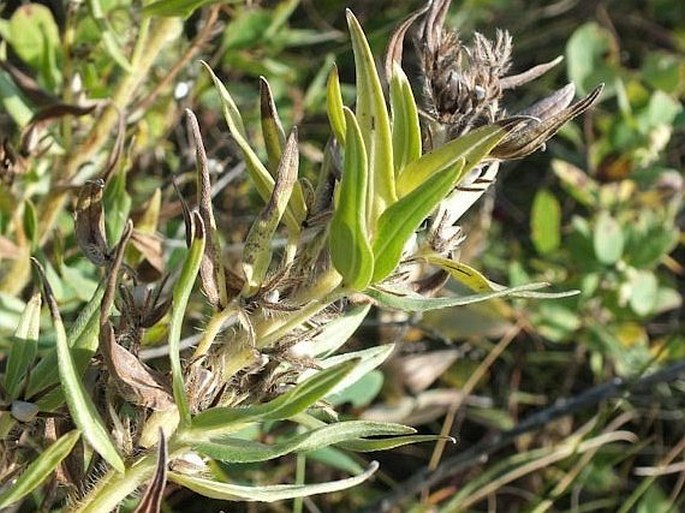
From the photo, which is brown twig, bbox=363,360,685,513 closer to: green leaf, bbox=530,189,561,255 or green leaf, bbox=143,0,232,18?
green leaf, bbox=530,189,561,255

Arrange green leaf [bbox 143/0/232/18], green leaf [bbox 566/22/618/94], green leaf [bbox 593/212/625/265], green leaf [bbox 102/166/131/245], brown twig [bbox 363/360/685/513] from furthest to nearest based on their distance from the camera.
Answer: green leaf [bbox 566/22/618/94]
green leaf [bbox 593/212/625/265]
brown twig [bbox 363/360/685/513]
green leaf [bbox 102/166/131/245]
green leaf [bbox 143/0/232/18]

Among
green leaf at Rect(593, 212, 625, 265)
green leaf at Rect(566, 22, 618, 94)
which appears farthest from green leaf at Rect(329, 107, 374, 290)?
green leaf at Rect(566, 22, 618, 94)

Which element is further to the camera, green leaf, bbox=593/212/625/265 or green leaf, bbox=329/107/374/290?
green leaf, bbox=593/212/625/265

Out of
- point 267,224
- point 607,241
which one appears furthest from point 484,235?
point 267,224

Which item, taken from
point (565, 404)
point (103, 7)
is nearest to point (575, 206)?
point (565, 404)

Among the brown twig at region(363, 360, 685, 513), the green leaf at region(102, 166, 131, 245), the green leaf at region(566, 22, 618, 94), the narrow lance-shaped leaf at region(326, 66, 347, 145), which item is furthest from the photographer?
the green leaf at region(566, 22, 618, 94)

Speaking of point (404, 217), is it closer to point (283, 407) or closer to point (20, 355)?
point (283, 407)

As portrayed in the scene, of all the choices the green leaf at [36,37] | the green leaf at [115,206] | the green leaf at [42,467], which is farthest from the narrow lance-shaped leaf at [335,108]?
the green leaf at [36,37]
